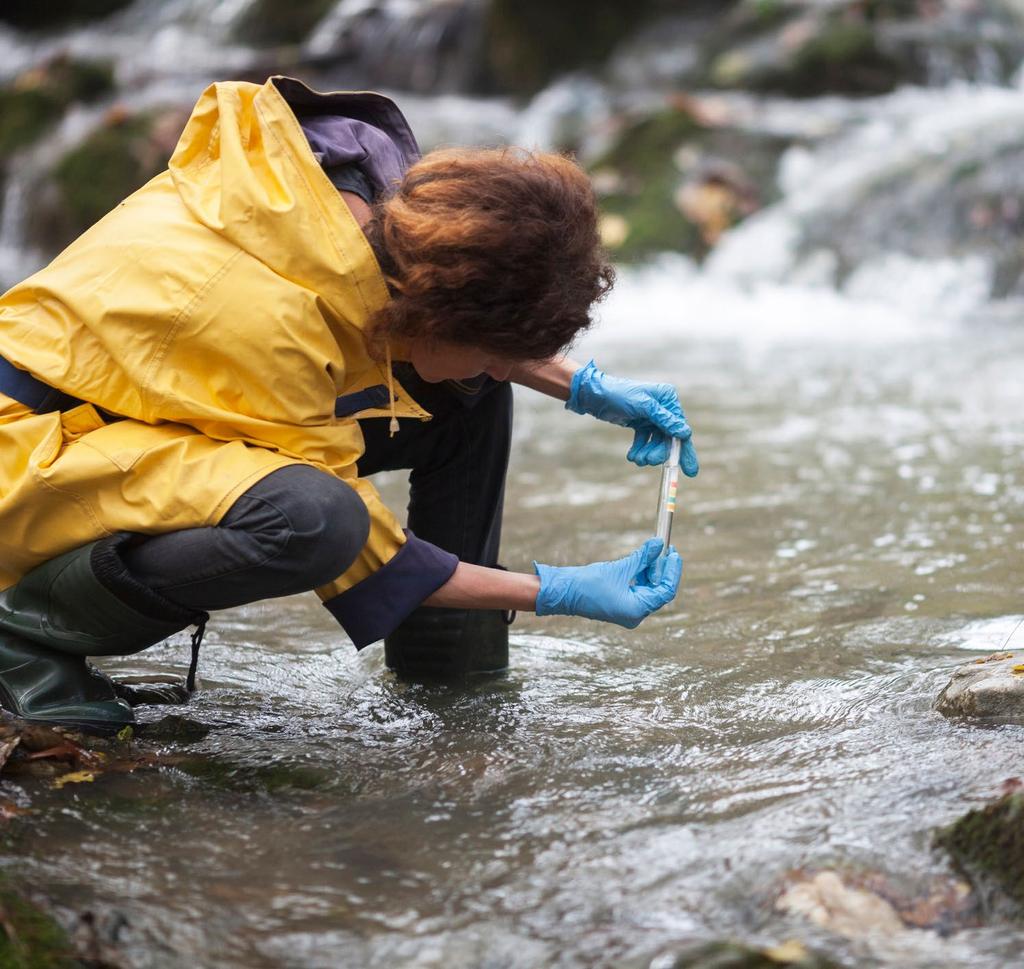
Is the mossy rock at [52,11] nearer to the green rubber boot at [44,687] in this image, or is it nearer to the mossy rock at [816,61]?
Answer: the mossy rock at [816,61]

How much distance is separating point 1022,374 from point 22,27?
13.9 meters

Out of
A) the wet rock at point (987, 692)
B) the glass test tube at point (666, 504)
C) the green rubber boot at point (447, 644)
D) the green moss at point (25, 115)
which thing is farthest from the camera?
the green moss at point (25, 115)

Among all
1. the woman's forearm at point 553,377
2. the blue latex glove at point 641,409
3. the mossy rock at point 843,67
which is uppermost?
the mossy rock at point 843,67

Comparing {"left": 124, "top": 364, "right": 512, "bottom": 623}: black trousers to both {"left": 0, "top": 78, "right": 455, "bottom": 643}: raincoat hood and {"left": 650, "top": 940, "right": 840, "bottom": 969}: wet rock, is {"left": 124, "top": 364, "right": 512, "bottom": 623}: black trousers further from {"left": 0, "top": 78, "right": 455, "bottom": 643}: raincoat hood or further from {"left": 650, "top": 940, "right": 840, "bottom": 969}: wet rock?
{"left": 650, "top": 940, "right": 840, "bottom": 969}: wet rock

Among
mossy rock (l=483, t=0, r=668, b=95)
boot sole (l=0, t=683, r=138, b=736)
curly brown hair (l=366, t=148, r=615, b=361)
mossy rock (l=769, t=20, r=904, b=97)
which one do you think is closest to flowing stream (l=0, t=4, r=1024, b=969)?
boot sole (l=0, t=683, r=138, b=736)

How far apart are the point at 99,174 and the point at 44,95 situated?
2.25 m

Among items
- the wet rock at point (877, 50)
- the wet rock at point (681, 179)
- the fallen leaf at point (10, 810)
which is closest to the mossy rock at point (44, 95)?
the wet rock at point (681, 179)

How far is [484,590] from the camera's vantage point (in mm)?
2289

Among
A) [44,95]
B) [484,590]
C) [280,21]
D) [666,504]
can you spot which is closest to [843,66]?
[280,21]

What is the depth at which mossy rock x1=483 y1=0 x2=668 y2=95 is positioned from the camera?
12.1 meters

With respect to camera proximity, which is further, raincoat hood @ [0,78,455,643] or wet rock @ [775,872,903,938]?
raincoat hood @ [0,78,455,643]

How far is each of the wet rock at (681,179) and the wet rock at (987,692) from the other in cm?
658

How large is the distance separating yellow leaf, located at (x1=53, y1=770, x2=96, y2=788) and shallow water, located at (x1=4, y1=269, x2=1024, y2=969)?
0.03 meters

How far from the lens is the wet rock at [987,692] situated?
218 centimetres
